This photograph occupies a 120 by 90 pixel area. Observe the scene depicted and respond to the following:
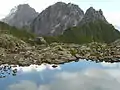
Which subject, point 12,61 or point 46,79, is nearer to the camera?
point 46,79

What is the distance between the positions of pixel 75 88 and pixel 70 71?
3647 centimetres

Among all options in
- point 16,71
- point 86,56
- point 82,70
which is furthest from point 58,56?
point 16,71

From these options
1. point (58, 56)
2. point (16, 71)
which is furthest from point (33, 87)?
point (58, 56)

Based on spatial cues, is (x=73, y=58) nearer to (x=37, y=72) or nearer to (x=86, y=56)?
(x=86, y=56)

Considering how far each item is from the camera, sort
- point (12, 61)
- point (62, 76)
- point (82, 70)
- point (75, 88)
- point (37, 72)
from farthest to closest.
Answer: point (12, 61) → point (82, 70) → point (37, 72) → point (62, 76) → point (75, 88)

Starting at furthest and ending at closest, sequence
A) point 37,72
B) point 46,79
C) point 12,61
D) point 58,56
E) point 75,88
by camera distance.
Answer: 1. point 58,56
2. point 12,61
3. point 37,72
4. point 46,79
5. point 75,88

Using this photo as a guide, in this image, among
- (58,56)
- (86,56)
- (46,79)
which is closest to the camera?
(46,79)

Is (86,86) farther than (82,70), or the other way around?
(82,70)

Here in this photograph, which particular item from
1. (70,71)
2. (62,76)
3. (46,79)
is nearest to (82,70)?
(70,71)

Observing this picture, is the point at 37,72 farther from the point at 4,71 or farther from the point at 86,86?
the point at 86,86

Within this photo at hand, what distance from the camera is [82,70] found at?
12506 cm

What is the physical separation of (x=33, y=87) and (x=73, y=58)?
77.6 m

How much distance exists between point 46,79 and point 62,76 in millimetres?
9398

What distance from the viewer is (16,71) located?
112062 millimetres
